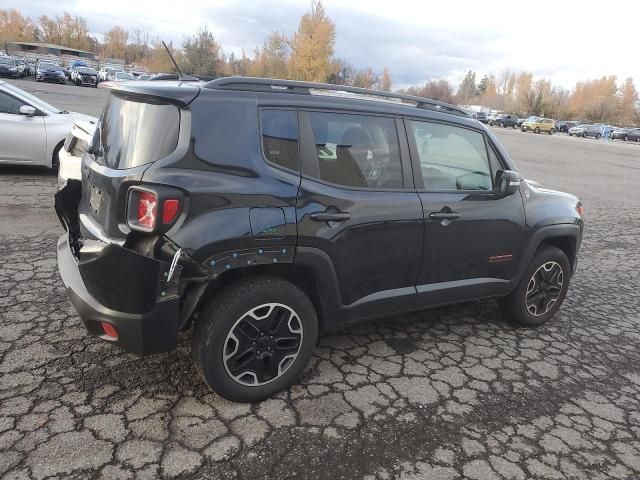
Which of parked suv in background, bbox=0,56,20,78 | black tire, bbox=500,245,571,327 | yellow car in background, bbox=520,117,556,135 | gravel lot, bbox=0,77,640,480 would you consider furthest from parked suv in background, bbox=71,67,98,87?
black tire, bbox=500,245,571,327

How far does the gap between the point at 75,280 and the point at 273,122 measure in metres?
1.45

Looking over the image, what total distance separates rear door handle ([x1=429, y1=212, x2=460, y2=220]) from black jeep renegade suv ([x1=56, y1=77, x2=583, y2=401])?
0.5 inches

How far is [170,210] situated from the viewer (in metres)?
2.51

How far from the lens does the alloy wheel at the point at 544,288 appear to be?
4.25 metres

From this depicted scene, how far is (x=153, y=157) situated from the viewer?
262cm

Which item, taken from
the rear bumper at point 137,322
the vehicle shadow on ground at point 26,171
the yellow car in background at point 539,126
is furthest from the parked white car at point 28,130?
the yellow car in background at point 539,126

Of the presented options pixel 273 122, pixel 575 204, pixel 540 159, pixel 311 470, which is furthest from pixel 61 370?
pixel 540 159

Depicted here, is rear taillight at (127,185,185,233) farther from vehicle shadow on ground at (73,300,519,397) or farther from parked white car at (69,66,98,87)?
parked white car at (69,66,98,87)

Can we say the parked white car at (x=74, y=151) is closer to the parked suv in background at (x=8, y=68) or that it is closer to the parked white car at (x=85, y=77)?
the parked suv in background at (x=8, y=68)

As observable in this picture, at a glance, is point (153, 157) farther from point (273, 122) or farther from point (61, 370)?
point (61, 370)

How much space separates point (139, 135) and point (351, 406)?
6.53 feet

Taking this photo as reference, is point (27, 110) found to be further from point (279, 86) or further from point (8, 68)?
point (8, 68)

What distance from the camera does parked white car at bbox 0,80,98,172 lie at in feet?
25.6

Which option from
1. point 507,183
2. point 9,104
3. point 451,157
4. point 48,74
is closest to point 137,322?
point 451,157
